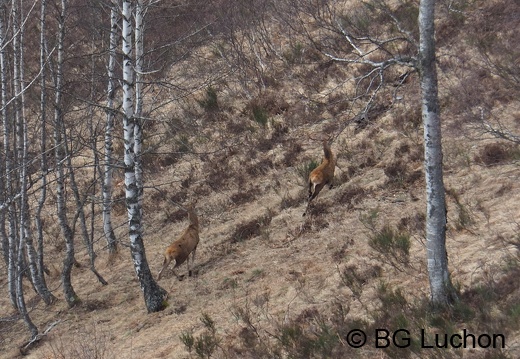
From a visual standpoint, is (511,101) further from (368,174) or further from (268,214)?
(268,214)

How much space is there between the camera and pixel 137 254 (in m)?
9.15

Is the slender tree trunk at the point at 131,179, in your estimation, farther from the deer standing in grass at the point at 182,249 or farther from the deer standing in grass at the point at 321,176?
the deer standing in grass at the point at 321,176

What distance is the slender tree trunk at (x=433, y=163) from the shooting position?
5.46m

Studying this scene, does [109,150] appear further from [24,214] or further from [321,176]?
[321,176]

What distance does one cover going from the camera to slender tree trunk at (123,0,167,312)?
333 inches

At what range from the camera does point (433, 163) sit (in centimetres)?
559

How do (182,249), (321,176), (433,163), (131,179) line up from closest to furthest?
(433,163) < (131,179) < (182,249) < (321,176)

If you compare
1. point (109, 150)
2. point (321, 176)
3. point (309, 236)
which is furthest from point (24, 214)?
point (321, 176)

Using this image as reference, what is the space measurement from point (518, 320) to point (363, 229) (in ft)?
14.0

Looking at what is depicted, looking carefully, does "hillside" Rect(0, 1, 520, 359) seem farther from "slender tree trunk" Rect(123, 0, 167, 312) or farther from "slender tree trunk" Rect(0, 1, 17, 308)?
"slender tree trunk" Rect(0, 1, 17, 308)

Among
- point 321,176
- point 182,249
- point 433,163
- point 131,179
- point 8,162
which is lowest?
point 433,163

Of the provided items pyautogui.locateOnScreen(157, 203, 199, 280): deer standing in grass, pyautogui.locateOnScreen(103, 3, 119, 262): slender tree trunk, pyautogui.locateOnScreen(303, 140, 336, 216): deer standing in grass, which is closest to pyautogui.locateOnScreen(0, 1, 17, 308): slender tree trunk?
pyautogui.locateOnScreen(103, 3, 119, 262): slender tree trunk

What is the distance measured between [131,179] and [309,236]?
2.96 meters

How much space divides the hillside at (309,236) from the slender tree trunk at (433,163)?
0.88 ft
